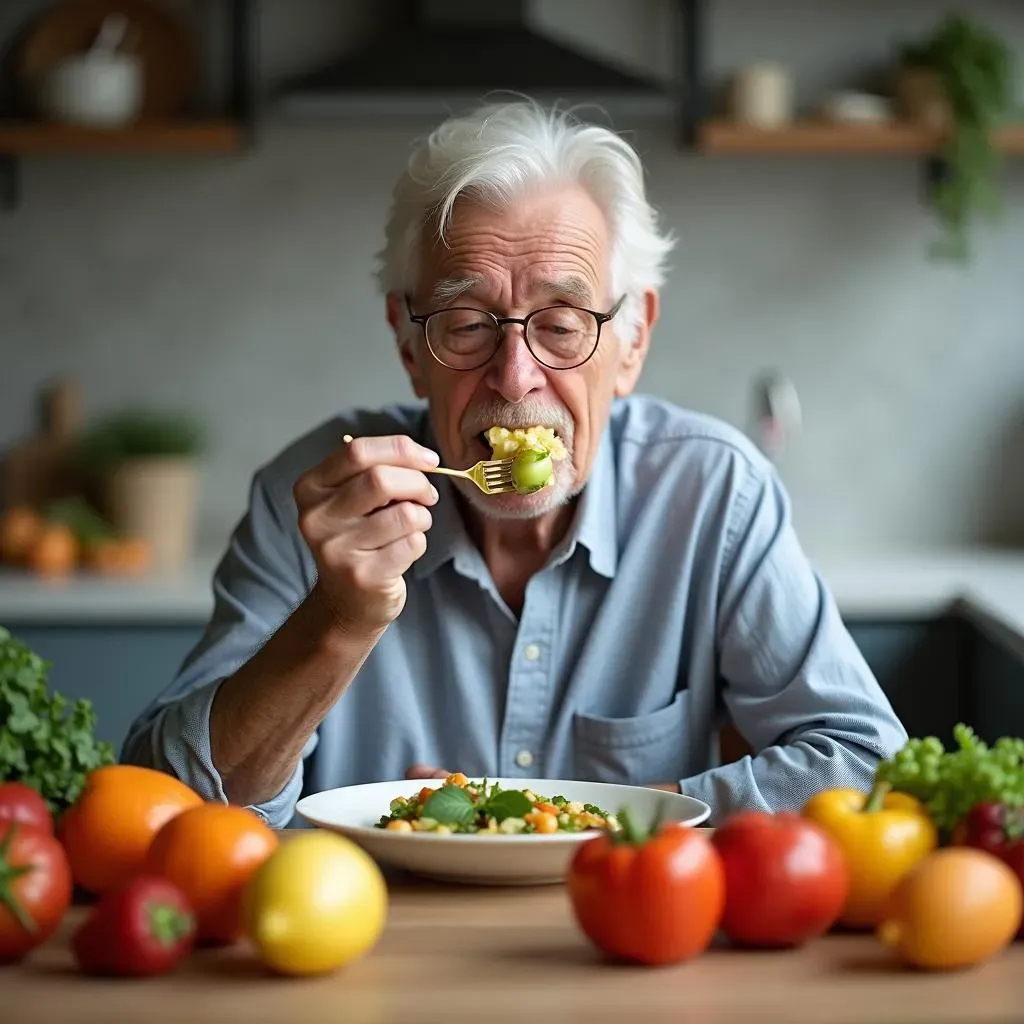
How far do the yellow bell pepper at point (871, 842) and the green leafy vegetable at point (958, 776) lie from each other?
21 mm

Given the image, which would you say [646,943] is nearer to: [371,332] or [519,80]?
[519,80]

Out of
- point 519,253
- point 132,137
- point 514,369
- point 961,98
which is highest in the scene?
point 961,98

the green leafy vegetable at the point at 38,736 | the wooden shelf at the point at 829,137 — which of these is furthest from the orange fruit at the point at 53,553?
the green leafy vegetable at the point at 38,736

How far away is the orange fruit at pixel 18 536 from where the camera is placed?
349 centimetres

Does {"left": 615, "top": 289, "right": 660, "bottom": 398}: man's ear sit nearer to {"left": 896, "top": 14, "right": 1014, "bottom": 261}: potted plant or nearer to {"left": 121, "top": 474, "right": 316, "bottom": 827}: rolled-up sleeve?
{"left": 121, "top": 474, "right": 316, "bottom": 827}: rolled-up sleeve

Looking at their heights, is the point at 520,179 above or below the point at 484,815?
above

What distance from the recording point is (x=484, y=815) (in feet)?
3.97

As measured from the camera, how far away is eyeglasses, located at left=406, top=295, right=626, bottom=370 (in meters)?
1.82

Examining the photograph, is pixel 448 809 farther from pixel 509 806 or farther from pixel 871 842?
pixel 871 842

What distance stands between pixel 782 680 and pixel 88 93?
7.89 feet

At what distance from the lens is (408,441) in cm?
134

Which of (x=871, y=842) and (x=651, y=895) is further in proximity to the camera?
(x=871, y=842)

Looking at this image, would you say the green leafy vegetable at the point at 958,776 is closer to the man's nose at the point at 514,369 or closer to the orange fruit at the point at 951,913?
the orange fruit at the point at 951,913

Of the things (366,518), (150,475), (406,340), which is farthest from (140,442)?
(366,518)
